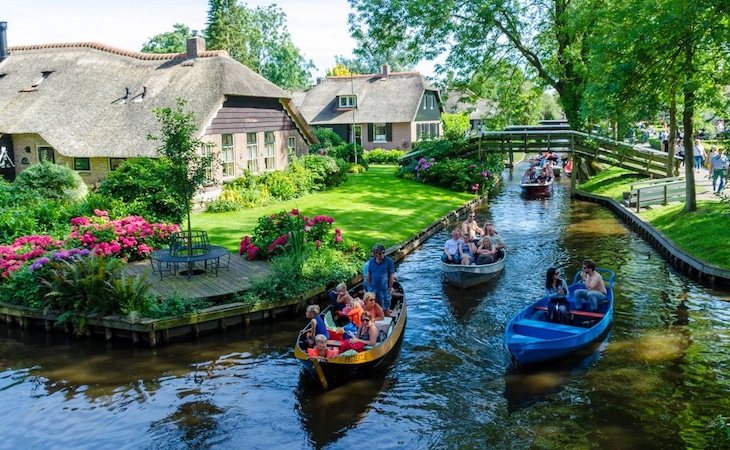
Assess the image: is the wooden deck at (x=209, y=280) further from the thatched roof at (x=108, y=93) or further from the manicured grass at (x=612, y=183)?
the manicured grass at (x=612, y=183)

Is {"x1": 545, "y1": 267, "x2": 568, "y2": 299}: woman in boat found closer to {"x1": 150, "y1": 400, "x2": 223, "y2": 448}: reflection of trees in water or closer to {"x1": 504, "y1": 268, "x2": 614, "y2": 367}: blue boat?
{"x1": 504, "y1": 268, "x2": 614, "y2": 367}: blue boat

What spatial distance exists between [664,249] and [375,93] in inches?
1520

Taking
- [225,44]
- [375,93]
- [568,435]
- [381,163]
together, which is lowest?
[568,435]

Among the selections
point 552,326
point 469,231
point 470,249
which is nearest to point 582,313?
point 552,326

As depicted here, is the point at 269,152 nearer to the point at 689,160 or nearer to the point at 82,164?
the point at 82,164

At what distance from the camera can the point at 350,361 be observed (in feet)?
41.8

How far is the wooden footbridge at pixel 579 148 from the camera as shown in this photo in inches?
1387

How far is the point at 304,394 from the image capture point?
42.1ft

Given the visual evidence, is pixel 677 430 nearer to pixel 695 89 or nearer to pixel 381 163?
pixel 695 89

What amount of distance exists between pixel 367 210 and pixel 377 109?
1108 inches

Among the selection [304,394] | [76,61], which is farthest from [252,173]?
[304,394]

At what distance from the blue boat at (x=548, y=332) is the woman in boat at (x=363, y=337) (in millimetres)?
2729

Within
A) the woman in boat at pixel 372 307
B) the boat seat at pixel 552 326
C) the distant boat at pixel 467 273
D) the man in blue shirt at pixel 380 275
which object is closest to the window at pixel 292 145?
the distant boat at pixel 467 273

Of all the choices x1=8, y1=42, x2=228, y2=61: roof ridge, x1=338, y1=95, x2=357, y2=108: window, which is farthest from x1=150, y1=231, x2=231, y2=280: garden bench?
x1=338, y1=95, x2=357, y2=108: window
